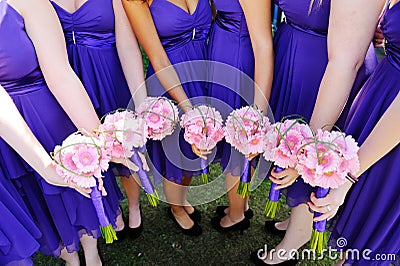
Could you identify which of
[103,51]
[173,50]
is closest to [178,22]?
[173,50]

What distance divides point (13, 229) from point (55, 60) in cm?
70

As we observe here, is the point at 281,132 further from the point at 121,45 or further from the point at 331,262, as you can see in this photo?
the point at 331,262

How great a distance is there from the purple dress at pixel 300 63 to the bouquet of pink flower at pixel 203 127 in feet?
1.20

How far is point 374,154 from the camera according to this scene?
1.48m

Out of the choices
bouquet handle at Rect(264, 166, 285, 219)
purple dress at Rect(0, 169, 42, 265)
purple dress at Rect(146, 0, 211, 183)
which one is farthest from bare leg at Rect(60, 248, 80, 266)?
bouquet handle at Rect(264, 166, 285, 219)

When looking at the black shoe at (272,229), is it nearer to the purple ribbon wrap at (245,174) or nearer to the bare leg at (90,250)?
the purple ribbon wrap at (245,174)

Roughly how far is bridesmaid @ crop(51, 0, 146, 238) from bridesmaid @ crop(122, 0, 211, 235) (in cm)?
7

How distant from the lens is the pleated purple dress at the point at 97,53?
1.85 m

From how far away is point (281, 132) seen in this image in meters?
1.54

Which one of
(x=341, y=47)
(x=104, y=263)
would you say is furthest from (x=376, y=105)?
(x=104, y=263)

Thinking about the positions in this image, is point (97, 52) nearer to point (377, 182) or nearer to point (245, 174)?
point (245, 174)

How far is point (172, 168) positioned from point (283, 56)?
0.85 metres

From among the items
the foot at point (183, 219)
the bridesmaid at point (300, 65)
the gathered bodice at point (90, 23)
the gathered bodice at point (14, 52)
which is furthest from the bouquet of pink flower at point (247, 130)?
the foot at point (183, 219)

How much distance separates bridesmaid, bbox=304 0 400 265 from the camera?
1.45 metres
